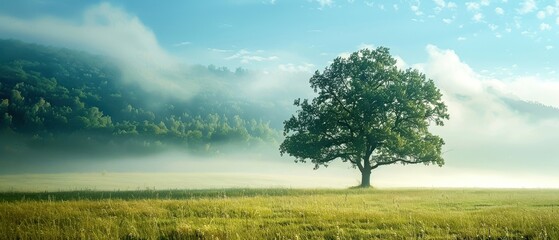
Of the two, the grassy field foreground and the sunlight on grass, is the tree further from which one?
the grassy field foreground

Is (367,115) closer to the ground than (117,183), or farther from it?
farther from it

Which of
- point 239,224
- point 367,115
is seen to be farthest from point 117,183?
point 239,224

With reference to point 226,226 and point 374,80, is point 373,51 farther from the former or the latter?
point 226,226

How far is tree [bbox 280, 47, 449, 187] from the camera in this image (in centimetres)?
5562

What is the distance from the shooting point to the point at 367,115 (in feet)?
184

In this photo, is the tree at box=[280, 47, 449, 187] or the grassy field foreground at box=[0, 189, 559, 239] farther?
the tree at box=[280, 47, 449, 187]

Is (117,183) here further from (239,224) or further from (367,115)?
(239,224)

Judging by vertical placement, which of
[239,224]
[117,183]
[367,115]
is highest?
[367,115]

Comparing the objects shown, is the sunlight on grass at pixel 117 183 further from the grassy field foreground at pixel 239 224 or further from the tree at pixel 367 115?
the grassy field foreground at pixel 239 224

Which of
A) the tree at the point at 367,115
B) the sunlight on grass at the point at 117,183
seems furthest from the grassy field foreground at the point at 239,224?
the tree at the point at 367,115

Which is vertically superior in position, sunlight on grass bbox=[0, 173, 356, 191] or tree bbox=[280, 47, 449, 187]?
tree bbox=[280, 47, 449, 187]

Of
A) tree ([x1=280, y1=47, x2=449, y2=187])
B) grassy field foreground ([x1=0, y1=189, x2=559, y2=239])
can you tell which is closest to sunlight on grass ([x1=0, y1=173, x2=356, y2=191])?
tree ([x1=280, y1=47, x2=449, y2=187])

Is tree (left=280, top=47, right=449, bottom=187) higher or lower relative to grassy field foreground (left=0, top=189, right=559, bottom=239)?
higher

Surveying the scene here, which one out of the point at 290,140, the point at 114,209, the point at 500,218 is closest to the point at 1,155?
the point at 290,140
